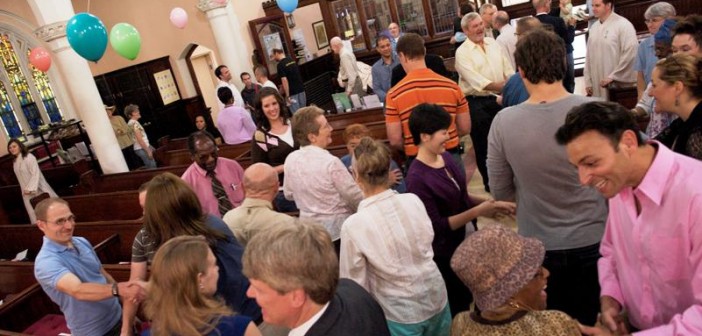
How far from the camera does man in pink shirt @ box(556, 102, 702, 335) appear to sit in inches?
50.4

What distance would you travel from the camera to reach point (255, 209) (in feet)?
8.40

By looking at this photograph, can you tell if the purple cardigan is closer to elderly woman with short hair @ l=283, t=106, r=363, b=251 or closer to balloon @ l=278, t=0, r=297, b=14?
elderly woman with short hair @ l=283, t=106, r=363, b=251

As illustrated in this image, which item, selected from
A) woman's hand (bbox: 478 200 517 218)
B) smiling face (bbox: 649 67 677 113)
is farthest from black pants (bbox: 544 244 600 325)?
smiling face (bbox: 649 67 677 113)

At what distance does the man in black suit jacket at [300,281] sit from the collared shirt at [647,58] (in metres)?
3.30

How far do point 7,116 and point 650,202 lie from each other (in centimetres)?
1241

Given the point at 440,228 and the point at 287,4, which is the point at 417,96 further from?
the point at 287,4

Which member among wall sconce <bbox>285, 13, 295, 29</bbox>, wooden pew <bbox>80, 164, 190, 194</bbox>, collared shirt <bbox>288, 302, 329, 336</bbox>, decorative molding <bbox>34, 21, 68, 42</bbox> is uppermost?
decorative molding <bbox>34, 21, 68, 42</bbox>

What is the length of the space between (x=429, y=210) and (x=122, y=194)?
14.8 feet

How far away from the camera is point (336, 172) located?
279 centimetres

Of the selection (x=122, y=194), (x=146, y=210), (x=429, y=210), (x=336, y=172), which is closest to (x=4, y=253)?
(x=122, y=194)

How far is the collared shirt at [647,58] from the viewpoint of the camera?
3699 millimetres

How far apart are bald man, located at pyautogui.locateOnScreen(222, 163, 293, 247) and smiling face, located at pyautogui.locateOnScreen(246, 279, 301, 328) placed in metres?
1.03

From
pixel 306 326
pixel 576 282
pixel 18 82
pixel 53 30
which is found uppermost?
pixel 53 30

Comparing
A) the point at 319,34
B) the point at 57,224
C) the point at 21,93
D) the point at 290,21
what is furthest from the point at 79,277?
the point at 319,34
